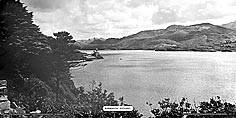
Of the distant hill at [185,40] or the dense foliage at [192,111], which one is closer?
the dense foliage at [192,111]

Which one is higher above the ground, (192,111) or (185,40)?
(185,40)

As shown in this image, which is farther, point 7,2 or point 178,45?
point 178,45

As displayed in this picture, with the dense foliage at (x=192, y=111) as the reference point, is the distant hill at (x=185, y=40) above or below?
above

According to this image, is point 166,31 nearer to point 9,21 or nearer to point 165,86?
point 165,86

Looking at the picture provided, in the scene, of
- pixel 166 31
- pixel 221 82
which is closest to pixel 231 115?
pixel 221 82

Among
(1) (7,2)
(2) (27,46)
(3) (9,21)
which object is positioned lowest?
(2) (27,46)

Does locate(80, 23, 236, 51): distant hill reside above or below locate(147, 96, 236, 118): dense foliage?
above

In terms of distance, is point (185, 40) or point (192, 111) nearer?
point (192, 111)

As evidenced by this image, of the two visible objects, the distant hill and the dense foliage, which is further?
the distant hill
